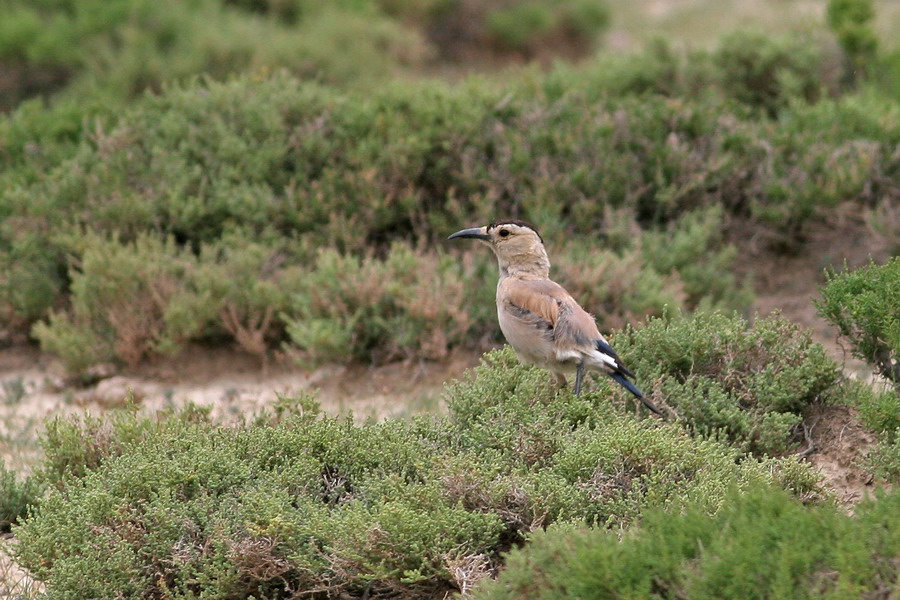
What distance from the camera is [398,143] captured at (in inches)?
348

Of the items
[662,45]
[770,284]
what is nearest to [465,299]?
[770,284]

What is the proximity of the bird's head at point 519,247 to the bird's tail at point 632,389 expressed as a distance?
96 centimetres

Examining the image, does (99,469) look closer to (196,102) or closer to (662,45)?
(196,102)

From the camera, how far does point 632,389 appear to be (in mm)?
5375

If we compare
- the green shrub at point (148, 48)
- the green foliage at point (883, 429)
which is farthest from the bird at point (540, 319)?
the green shrub at point (148, 48)

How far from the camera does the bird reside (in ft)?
18.3

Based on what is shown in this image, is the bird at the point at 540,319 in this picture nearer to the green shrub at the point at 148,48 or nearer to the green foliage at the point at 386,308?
the green foliage at the point at 386,308

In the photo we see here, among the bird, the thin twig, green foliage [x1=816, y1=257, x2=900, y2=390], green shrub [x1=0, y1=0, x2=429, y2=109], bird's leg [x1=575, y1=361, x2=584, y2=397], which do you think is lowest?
green shrub [x1=0, y1=0, x2=429, y2=109]

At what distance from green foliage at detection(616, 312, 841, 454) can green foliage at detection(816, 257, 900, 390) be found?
1.01 feet

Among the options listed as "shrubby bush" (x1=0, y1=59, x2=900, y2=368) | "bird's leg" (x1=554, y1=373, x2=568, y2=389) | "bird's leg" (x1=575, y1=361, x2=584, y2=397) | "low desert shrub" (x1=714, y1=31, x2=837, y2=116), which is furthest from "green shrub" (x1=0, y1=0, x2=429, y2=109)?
"bird's leg" (x1=575, y1=361, x2=584, y2=397)

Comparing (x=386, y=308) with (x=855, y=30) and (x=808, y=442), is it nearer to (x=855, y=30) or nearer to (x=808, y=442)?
(x=808, y=442)

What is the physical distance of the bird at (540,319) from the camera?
5574mm

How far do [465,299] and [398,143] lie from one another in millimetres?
1626

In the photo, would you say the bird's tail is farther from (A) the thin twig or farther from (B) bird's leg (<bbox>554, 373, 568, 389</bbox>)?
(A) the thin twig
